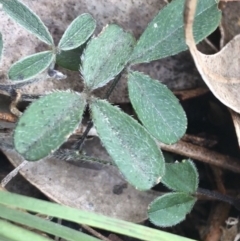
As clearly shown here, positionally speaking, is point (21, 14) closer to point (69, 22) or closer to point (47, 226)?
point (69, 22)

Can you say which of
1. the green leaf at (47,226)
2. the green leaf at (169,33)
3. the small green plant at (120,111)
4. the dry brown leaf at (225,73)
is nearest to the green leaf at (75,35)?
the small green plant at (120,111)

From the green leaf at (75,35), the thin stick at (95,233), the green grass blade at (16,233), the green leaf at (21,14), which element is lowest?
the thin stick at (95,233)

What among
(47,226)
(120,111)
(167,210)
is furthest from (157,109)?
(47,226)

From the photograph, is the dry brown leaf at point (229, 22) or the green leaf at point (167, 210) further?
the dry brown leaf at point (229, 22)

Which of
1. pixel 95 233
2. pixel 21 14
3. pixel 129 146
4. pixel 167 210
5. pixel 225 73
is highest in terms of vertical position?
pixel 21 14

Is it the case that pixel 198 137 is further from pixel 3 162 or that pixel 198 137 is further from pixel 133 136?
pixel 3 162

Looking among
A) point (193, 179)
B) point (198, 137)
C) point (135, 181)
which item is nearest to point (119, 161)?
point (135, 181)

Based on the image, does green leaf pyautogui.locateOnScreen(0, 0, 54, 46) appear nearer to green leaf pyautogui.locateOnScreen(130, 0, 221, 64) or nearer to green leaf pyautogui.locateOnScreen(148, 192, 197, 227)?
green leaf pyautogui.locateOnScreen(130, 0, 221, 64)

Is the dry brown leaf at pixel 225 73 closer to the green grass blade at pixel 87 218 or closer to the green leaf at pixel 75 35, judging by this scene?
the green leaf at pixel 75 35
